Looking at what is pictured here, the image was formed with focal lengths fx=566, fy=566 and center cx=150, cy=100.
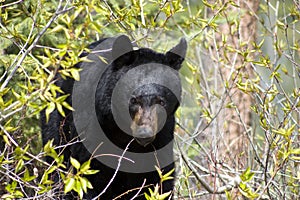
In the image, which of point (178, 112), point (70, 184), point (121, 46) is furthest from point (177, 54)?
point (70, 184)

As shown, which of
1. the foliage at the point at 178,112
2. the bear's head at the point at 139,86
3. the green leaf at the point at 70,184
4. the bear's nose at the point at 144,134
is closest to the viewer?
the green leaf at the point at 70,184

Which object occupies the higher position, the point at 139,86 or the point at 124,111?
the point at 139,86

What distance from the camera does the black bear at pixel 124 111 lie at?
4309 mm

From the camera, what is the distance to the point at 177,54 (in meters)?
4.66

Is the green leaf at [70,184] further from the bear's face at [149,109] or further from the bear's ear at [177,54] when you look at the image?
the bear's ear at [177,54]

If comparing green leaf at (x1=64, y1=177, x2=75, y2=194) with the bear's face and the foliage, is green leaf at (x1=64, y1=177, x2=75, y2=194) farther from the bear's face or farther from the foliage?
the bear's face

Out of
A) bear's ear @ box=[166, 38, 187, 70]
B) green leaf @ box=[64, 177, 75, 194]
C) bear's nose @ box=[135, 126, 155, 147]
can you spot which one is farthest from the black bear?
green leaf @ box=[64, 177, 75, 194]

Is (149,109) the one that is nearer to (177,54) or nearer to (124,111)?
(124,111)

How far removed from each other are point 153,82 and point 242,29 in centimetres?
466

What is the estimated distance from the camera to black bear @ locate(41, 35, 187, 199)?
4.31m

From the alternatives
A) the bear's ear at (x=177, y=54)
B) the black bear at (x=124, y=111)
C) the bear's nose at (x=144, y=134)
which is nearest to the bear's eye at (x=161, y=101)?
the black bear at (x=124, y=111)

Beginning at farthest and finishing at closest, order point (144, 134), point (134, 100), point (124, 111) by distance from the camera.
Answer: point (124, 111)
point (134, 100)
point (144, 134)

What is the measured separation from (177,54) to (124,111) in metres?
0.71

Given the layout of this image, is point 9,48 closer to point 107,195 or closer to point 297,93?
point 107,195
